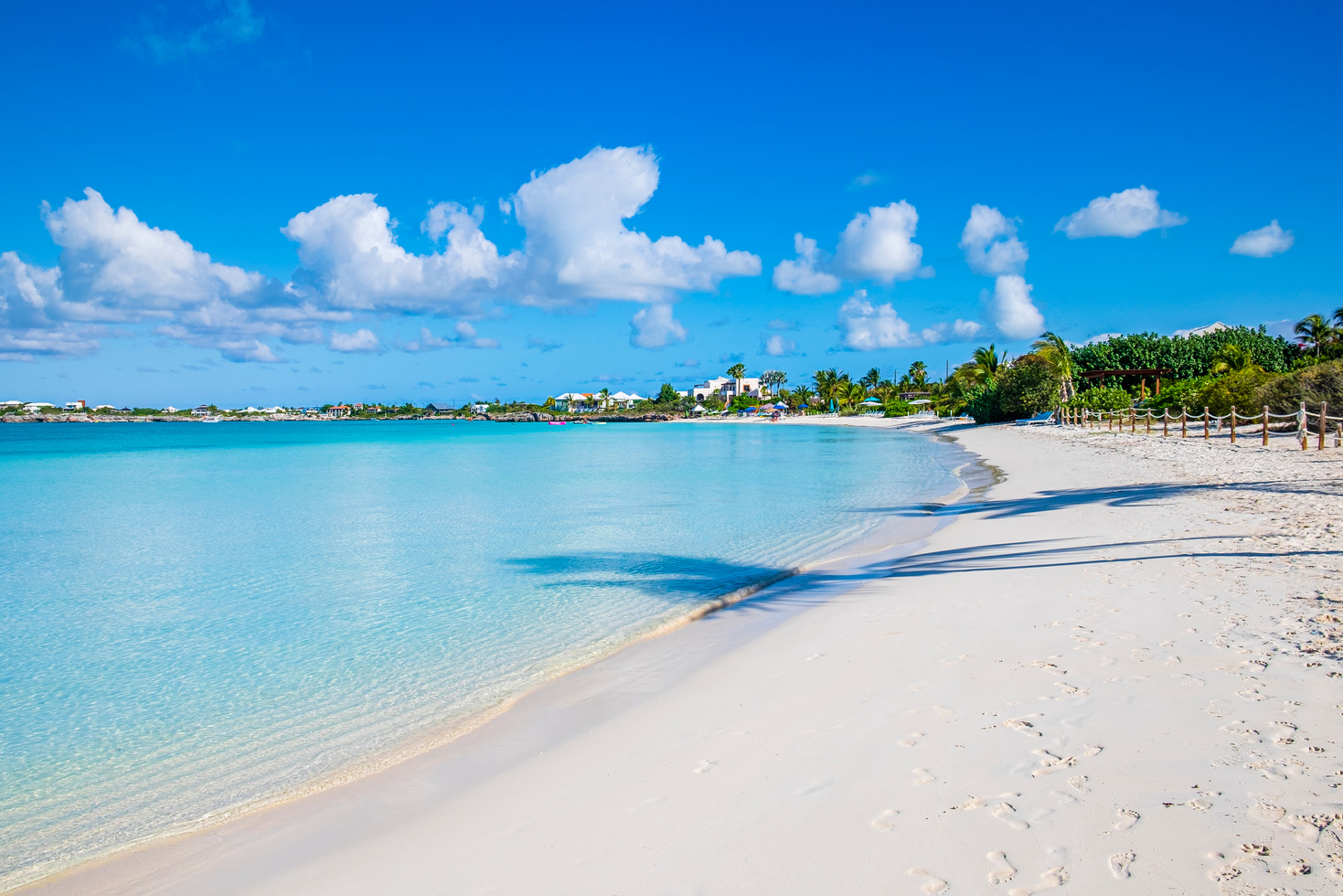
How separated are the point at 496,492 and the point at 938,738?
2314cm

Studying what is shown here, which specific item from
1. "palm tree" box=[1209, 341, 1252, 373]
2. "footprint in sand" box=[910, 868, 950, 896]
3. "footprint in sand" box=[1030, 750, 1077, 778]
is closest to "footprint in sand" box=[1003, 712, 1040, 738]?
"footprint in sand" box=[1030, 750, 1077, 778]

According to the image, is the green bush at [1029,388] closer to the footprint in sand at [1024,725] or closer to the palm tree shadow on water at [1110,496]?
the palm tree shadow on water at [1110,496]

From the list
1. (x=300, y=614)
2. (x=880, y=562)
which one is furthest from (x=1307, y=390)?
(x=300, y=614)

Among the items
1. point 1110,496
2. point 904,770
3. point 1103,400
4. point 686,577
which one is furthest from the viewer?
point 1103,400

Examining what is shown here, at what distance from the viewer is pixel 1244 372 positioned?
35.3 meters

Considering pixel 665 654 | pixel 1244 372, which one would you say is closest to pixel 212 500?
pixel 665 654

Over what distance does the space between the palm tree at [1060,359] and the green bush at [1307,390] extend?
24.2m

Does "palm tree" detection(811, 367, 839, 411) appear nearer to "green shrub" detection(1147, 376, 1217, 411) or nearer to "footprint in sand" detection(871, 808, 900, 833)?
"green shrub" detection(1147, 376, 1217, 411)

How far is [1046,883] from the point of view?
296 centimetres

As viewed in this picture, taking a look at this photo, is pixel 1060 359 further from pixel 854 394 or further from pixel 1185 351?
pixel 854 394

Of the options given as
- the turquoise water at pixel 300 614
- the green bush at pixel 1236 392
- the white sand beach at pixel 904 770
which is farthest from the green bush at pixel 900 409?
the white sand beach at pixel 904 770

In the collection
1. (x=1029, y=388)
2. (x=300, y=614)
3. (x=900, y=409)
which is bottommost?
(x=300, y=614)

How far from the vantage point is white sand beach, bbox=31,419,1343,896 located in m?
3.22

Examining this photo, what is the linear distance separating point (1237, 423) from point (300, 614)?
37.6 m
